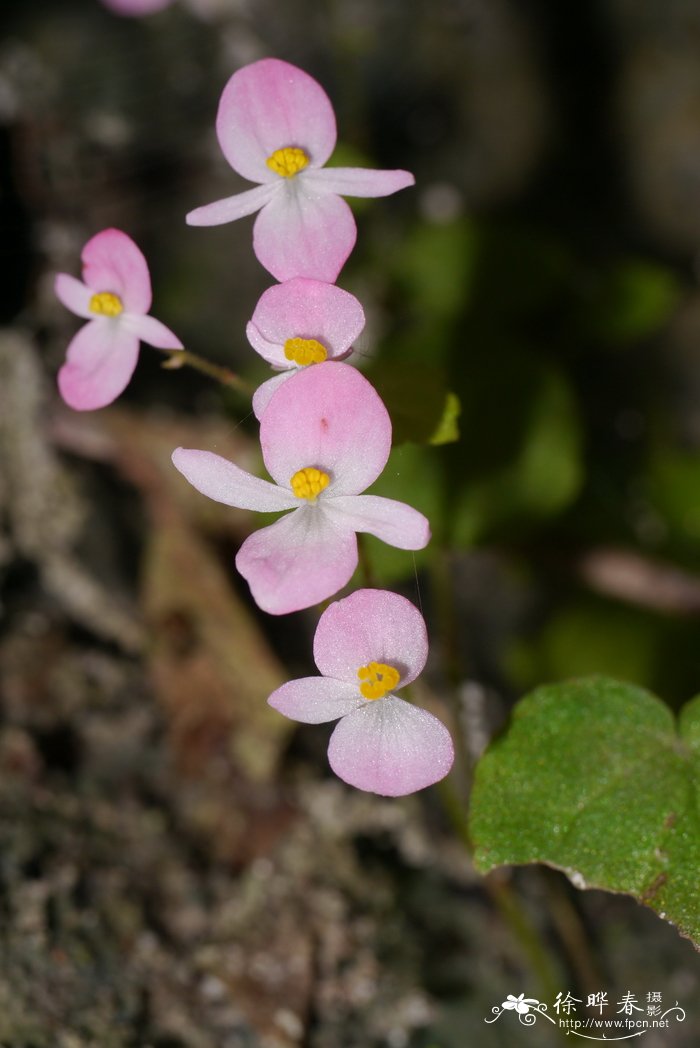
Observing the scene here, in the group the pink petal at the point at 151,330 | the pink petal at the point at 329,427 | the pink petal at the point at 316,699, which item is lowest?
the pink petal at the point at 316,699

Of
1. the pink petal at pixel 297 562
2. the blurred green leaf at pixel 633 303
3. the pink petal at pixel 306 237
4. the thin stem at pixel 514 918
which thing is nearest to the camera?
the pink petal at pixel 297 562

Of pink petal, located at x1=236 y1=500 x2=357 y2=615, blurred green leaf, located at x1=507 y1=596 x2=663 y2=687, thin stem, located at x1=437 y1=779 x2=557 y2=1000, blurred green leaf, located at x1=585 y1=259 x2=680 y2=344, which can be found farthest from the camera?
blurred green leaf, located at x1=585 y1=259 x2=680 y2=344

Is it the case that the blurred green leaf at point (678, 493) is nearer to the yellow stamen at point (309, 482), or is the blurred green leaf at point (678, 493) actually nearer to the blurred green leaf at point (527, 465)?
the blurred green leaf at point (527, 465)

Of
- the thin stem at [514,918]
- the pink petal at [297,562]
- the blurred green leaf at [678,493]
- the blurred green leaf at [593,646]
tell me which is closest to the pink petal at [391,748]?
the pink petal at [297,562]

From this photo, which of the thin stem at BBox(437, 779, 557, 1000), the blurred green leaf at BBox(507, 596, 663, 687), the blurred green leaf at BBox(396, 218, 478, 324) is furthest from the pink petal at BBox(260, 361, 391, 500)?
the blurred green leaf at BBox(396, 218, 478, 324)

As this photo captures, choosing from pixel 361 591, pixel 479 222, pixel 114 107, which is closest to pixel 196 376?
pixel 479 222

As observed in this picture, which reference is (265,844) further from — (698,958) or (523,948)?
(698,958)

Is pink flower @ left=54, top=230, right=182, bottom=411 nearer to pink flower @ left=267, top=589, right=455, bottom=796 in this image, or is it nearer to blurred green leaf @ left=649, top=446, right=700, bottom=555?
pink flower @ left=267, top=589, right=455, bottom=796

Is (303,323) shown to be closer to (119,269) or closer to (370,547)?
(119,269)

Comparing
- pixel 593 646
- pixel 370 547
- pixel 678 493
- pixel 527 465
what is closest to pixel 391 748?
pixel 370 547
